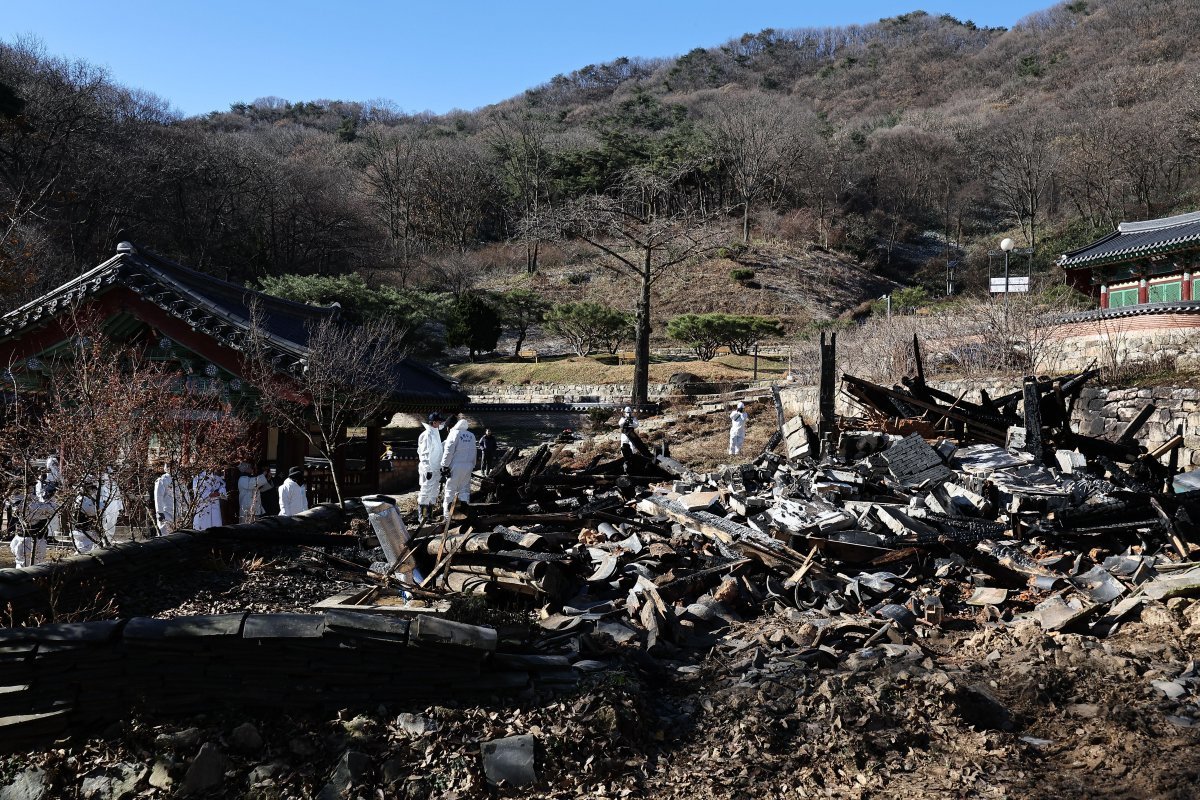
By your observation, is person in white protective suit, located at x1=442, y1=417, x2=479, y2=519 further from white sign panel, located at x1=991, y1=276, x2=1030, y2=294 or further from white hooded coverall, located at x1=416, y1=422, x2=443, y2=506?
white sign panel, located at x1=991, y1=276, x2=1030, y2=294

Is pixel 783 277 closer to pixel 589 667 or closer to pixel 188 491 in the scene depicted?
Answer: pixel 188 491

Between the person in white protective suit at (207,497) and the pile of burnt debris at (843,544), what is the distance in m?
3.13

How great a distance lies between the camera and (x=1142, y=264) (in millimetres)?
26016

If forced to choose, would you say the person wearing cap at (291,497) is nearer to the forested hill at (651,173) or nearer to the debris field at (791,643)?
the debris field at (791,643)

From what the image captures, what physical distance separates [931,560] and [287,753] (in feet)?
20.2

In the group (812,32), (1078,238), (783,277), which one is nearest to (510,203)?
(783,277)

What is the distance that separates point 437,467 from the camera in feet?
36.5

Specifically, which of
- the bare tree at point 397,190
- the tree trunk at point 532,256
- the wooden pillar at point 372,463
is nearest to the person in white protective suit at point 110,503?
the wooden pillar at point 372,463

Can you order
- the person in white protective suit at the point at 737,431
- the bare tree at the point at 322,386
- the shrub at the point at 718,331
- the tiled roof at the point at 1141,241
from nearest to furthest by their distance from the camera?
the bare tree at the point at 322,386 → the person in white protective suit at the point at 737,431 → the tiled roof at the point at 1141,241 → the shrub at the point at 718,331

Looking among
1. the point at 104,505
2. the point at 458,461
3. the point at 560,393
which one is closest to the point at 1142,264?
the point at 560,393

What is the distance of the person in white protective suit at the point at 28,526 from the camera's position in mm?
8189

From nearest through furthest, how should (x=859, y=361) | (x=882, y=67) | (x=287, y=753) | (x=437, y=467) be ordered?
(x=287, y=753), (x=437, y=467), (x=859, y=361), (x=882, y=67)

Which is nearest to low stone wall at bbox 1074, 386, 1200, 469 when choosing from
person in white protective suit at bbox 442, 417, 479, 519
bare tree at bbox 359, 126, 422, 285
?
person in white protective suit at bbox 442, 417, 479, 519

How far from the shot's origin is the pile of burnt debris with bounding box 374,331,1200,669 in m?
6.54
